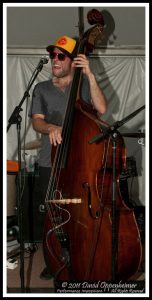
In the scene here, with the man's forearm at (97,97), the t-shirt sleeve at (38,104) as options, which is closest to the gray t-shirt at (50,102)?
the t-shirt sleeve at (38,104)

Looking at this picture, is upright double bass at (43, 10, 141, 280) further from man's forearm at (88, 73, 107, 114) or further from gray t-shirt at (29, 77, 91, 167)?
gray t-shirt at (29, 77, 91, 167)

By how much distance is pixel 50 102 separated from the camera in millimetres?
2984

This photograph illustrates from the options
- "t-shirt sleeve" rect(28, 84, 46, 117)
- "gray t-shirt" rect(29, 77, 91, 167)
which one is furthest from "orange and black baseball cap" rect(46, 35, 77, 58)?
"t-shirt sleeve" rect(28, 84, 46, 117)

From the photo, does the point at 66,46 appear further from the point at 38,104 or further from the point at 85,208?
the point at 85,208

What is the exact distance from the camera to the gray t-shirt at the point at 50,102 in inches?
116

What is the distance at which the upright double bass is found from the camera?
96.8 inches

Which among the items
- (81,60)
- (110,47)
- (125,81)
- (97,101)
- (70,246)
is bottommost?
(70,246)

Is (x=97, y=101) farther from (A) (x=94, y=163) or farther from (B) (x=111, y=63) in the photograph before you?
(B) (x=111, y=63)

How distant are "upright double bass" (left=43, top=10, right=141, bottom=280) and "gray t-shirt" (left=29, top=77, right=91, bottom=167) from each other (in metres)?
0.35

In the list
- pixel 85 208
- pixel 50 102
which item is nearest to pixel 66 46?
pixel 50 102

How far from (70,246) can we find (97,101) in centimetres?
110

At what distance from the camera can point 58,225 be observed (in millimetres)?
2545

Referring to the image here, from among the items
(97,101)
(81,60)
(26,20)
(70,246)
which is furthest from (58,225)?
(26,20)

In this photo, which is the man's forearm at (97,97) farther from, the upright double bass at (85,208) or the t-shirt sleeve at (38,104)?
the t-shirt sleeve at (38,104)
